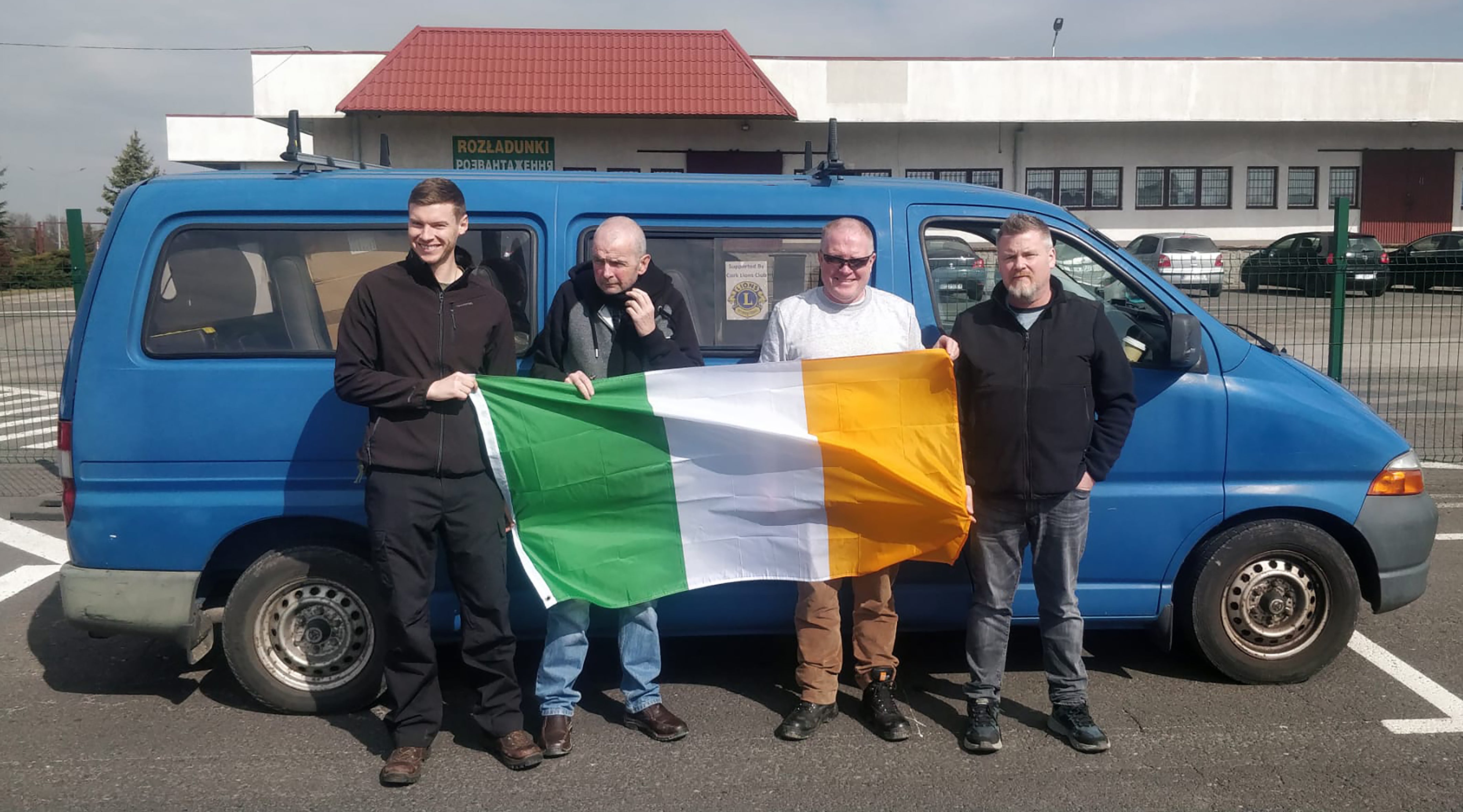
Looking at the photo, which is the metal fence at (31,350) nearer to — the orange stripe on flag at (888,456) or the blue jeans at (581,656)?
the blue jeans at (581,656)

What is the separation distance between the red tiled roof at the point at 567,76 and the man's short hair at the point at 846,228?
23708 millimetres

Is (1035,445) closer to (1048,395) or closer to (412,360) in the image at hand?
(1048,395)

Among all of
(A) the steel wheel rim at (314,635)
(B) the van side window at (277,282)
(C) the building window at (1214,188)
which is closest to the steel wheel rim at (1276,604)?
(B) the van side window at (277,282)

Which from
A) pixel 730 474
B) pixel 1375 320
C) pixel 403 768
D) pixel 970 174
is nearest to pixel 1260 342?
pixel 730 474

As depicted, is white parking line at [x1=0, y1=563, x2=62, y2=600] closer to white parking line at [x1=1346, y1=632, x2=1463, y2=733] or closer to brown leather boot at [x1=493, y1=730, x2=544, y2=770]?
brown leather boot at [x1=493, y1=730, x2=544, y2=770]

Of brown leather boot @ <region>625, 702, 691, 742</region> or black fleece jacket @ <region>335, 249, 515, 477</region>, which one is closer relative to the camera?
black fleece jacket @ <region>335, 249, 515, 477</region>

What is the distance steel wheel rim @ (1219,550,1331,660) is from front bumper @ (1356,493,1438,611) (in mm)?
237

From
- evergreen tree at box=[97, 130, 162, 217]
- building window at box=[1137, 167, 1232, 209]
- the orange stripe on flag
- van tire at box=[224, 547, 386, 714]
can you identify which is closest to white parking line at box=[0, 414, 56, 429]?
van tire at box=[224, 547, 386, 714]

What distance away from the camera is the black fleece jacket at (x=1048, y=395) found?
Answer: 13.2 feet

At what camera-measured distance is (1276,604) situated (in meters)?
4.64

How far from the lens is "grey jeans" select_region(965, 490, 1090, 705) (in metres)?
4.16

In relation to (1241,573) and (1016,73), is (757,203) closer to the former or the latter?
(1241,573)

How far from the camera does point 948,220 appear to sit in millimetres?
4672

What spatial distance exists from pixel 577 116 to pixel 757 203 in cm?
2419
